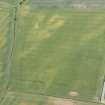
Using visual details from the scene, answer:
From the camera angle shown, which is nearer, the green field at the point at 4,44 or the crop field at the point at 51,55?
the crop field at the point at 51,55

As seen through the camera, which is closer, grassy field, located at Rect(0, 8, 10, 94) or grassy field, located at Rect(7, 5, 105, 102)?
grassy field, located at Rect(7, 5, 105, 102)

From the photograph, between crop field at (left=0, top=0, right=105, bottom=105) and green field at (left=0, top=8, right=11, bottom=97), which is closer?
crop field at (left=0, top=0, right=105, bottom=105)

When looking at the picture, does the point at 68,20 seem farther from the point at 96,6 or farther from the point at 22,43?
the point at 22,43

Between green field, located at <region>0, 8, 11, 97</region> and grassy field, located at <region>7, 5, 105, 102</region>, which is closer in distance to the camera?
grassy field, located at <region>7, 5, 105, 102</region>

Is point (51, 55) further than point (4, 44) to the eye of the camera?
No

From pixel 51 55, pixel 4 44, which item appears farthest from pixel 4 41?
pixel 51 55

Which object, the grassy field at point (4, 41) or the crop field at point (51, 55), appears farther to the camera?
the grassy field at point (4, 41)

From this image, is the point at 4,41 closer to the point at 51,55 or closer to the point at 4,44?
the point at 4,44
